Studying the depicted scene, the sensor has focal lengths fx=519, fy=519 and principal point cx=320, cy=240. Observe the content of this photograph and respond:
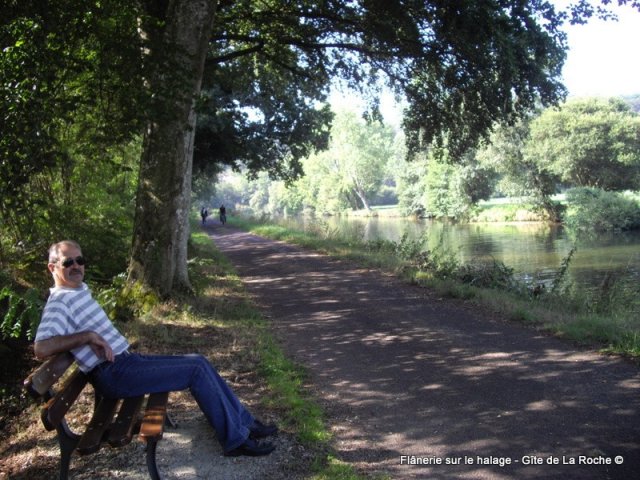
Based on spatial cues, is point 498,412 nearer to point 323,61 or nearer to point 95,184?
point 95,184

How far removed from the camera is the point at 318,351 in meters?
6.77

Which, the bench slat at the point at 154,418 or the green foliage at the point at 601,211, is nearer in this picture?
the bench slat at the point at 154,418

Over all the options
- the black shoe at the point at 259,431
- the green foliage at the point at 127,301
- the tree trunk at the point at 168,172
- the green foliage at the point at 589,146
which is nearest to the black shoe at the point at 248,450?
the black shoe at the point at 259,431

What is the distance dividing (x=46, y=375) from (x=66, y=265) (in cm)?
77

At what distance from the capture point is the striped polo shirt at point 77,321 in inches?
138

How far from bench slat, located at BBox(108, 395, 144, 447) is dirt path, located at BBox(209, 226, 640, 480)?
1.53m

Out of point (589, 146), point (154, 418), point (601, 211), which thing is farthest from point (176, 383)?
point (589, 146)

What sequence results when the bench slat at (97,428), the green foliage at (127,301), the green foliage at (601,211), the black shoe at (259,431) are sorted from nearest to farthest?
1. the bench slat at (97,428)
2. the black shoe at (259,431)
3. the green foliage at (127,301)
4. the green foliage at (601,211)

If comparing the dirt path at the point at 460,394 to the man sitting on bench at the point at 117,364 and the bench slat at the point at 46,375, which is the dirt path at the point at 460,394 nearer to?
the man sitting on bench at the point at 117,364

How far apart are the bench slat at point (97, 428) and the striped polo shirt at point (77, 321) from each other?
0.95 feet

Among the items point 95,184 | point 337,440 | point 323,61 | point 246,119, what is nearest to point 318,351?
point 337,440

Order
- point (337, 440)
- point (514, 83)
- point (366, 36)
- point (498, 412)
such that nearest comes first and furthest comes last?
point (337, 440) < point (498, 412) < point (514, 83) < point (366, 36)

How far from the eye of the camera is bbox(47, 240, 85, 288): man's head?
3.71m

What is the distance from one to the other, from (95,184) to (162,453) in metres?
7.73
